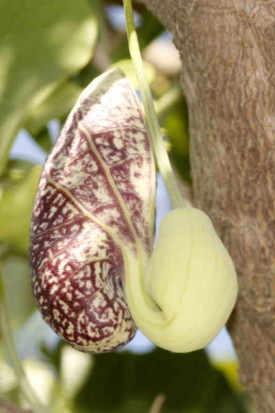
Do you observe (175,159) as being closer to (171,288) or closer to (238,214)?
(238,214)

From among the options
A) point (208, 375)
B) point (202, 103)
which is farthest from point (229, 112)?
point (208, 375)

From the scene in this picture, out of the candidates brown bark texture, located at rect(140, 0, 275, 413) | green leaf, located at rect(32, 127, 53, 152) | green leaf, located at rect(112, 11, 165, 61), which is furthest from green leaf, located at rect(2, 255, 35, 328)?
brown bark texture, located at rect(140, 0, 275, 413)

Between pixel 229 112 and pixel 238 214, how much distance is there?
3.7 inches

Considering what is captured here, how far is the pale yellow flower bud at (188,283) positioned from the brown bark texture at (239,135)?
0.13m

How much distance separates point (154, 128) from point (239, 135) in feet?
0.31

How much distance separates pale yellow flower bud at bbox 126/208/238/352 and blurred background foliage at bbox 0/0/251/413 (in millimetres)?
355

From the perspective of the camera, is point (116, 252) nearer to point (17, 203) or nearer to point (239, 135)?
point (239, 135)

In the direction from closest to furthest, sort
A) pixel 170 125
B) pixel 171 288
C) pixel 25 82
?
pixel 171 288 → pixel 25 82 → pixel 170 125

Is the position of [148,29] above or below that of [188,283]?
below

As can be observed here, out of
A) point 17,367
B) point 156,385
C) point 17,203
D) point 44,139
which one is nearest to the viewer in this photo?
point 17,367

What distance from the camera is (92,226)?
0.77 metres

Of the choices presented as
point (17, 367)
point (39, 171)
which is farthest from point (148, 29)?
point (17, 367)

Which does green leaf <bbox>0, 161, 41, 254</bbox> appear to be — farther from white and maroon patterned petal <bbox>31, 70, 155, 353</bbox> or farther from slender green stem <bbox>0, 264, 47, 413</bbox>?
white and maroon patterned petal <bbox>31, 70, 155, 353</bbox>

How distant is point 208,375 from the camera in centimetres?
140
